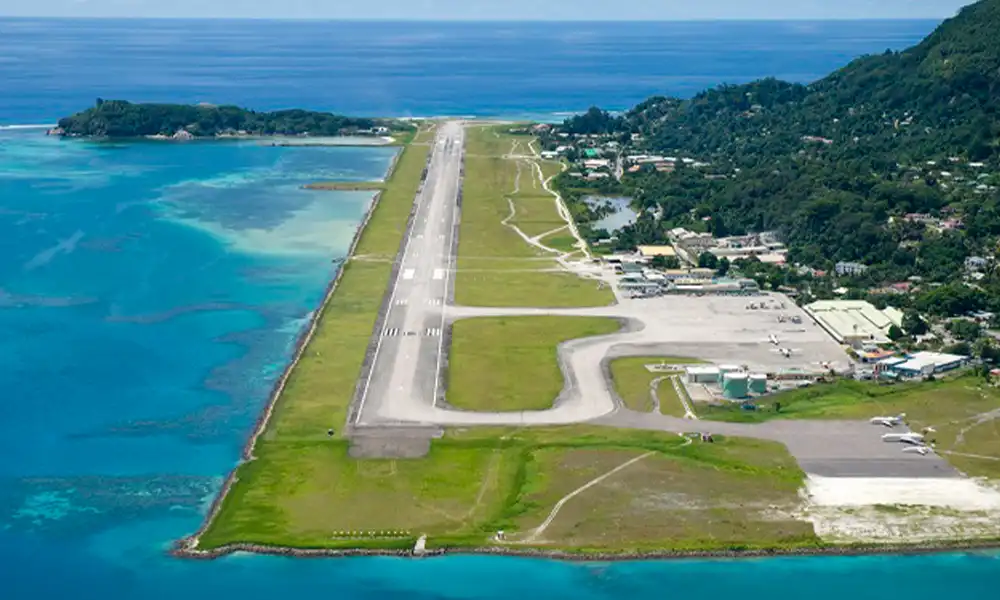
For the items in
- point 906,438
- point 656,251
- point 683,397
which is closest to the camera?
point 906,438

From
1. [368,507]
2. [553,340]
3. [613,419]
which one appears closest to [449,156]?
[553,340]

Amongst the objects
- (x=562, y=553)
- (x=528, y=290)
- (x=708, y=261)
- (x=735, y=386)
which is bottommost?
(x=562, y=553)

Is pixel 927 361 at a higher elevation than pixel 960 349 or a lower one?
lower

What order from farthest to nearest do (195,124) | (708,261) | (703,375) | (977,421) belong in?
(195,124)
(708,261)
(703,375)
(977,421)

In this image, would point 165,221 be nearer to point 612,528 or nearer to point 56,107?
point 612,528

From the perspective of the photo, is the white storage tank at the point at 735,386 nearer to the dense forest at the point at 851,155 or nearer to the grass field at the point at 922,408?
the grass field at the point at 922,408

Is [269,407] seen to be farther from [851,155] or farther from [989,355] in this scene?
[851,155]

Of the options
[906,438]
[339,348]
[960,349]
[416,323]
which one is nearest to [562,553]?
[906,438]
